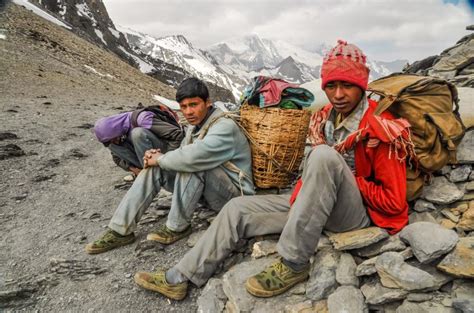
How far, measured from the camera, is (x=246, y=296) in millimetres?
3381

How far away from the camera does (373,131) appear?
3.23 m

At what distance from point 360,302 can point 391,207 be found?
937 mm

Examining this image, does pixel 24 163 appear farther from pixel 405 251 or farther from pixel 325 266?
pixel 405 251

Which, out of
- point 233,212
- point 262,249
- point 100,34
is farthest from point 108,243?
point 100,34

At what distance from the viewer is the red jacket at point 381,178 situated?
3.20 m

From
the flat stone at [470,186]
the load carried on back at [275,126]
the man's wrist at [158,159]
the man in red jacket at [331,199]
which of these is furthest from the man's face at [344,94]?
the man's wrist at [158,159]

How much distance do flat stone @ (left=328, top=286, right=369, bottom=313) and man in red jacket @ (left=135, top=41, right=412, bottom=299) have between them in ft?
1.33

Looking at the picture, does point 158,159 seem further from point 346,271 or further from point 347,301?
point 347,301

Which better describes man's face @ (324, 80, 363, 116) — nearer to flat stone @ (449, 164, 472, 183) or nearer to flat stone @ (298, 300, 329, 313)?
flat stone @ (449, 164, 472, 183)

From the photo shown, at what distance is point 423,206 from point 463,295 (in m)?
1.21

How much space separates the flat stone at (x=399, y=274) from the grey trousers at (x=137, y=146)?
12.0ft

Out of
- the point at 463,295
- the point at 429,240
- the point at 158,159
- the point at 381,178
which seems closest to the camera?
the point at 463,295

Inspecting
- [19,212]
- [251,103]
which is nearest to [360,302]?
[251,103]

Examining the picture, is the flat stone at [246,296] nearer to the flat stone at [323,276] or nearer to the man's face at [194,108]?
the flat stone at [323,276]
